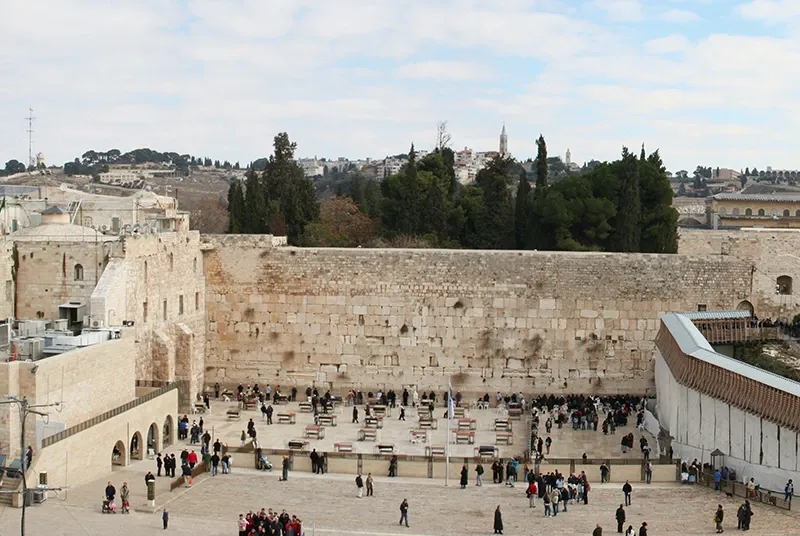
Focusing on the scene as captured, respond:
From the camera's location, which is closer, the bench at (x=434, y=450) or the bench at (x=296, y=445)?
the bench at (x=434, y=450)

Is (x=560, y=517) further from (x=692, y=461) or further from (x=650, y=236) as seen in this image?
(x=650, y=236)

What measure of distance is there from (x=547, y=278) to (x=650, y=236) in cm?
601

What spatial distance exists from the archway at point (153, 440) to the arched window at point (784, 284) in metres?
18.9

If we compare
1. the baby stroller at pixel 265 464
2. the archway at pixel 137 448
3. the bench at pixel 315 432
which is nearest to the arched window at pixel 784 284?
the bench at pixel 315 432

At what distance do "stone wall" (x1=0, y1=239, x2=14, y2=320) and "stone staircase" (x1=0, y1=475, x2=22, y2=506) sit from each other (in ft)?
29.4

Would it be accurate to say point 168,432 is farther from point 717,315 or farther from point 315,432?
point 717,315

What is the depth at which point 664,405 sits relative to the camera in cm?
3053

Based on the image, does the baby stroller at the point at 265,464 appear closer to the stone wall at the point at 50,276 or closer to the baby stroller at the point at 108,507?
the baby stroller at the point at 108,507

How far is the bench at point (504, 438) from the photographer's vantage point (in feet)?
96.1

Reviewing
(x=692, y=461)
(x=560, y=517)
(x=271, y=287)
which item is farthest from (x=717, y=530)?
(x=271, y=287)

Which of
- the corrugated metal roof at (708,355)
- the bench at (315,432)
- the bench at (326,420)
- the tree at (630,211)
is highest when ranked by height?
the tree at (630,211)

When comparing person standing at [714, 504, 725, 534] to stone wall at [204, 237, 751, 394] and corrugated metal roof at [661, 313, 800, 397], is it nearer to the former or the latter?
corrugated metal roof at [661, 313, 800, 397]

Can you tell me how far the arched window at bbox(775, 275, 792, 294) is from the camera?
34969mm

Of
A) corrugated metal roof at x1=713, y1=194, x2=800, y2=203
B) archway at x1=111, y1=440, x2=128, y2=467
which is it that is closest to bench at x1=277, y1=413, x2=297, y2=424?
archway at x1=111, y1=440, x2=128, y2=467
